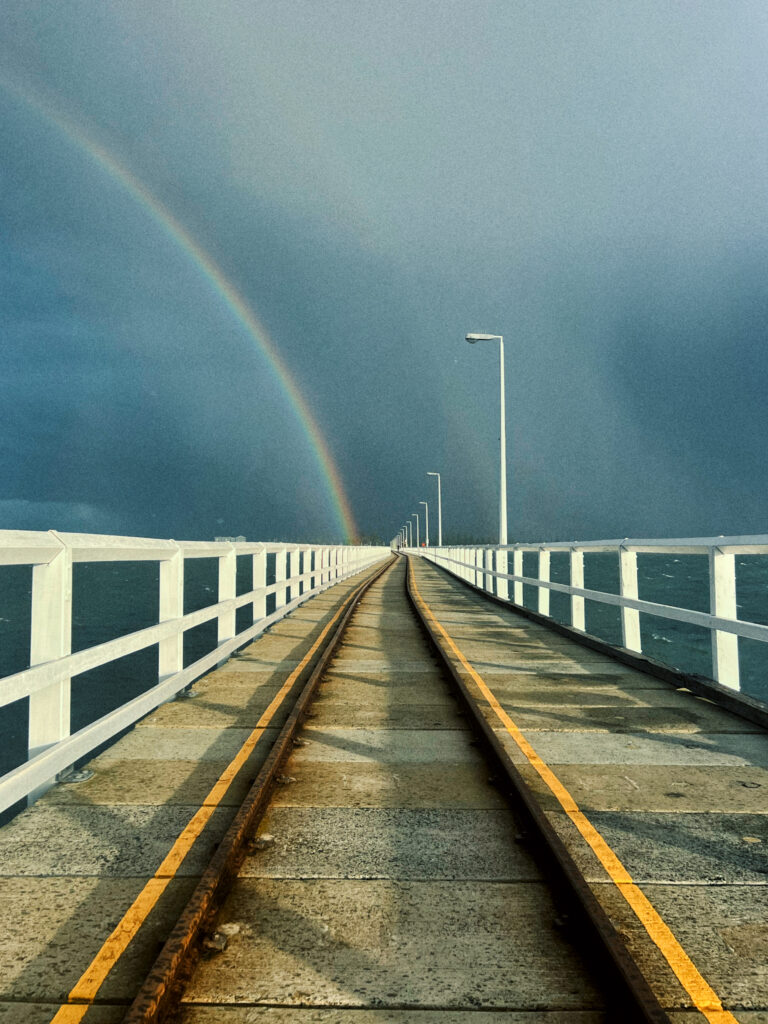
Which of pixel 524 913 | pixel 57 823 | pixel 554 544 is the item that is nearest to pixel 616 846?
pixel 524 913

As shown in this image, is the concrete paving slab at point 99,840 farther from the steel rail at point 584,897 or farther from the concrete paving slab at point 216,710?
the concrete paving slab at point 216,710

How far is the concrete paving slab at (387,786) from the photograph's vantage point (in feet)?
15.8

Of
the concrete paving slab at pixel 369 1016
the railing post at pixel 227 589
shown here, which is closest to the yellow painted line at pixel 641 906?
the concrete paving slab at pixel 369 1016

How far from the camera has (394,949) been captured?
308 cm

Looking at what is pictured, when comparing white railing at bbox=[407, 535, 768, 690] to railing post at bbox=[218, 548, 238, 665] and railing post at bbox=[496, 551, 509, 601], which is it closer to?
railing post at bbox=[496, 551, 509, 601]

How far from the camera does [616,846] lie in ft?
13.5

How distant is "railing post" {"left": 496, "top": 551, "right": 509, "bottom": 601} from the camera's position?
62.4 feet

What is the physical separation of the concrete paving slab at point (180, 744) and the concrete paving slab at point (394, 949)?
7.47 feet

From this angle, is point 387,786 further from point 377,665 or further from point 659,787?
point 377,665


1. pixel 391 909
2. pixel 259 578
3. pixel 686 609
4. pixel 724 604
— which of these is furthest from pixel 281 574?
pixel 391 909

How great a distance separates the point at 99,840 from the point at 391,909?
1.81 meters

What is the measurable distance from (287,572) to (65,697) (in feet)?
32.9

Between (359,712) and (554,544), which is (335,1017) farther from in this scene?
(554,544)

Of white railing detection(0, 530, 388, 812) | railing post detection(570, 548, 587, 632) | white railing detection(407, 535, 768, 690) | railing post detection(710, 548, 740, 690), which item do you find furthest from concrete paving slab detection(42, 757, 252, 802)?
railing post detection(570, 548, 587, 632)
